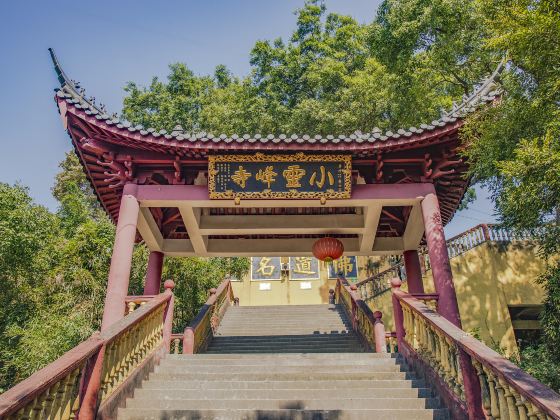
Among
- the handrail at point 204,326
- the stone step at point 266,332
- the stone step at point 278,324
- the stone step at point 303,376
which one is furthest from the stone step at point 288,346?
the stone step at point 303,376

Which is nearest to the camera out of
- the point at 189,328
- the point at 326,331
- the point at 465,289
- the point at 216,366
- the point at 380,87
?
the point at 216,366

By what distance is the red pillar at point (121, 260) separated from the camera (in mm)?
5520

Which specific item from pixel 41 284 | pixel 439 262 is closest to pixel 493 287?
pixel 439 262

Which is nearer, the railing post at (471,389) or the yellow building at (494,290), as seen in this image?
the railing post at (471,389)

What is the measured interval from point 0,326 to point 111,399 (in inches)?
279


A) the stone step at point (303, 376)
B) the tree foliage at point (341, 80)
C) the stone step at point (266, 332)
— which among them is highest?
the tree foliage at point (341, 80)

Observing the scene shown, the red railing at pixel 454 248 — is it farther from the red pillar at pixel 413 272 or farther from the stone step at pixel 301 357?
the stone step at pixel 301 357

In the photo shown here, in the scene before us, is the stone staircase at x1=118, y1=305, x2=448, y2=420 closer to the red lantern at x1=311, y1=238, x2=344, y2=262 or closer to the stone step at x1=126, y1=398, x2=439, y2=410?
the stone step at x1=126, y1=398, x2=439, y2=410

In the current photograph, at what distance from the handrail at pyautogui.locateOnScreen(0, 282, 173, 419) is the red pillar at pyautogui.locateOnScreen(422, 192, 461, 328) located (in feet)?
12.7

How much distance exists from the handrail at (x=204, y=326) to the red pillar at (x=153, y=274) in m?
1.06

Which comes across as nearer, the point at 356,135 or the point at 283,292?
the point at 356,135

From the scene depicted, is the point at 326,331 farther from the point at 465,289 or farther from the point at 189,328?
the point at 465,289

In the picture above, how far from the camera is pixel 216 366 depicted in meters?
5.18

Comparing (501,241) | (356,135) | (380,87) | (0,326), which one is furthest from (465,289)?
(0,326)
